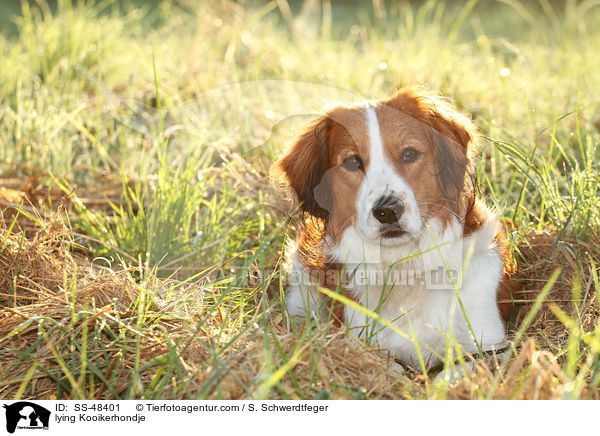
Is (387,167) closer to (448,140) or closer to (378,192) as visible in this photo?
(378,192)

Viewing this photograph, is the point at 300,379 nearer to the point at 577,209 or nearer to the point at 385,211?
the point at 385,211

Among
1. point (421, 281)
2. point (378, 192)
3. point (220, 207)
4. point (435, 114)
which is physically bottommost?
point (220, 207)

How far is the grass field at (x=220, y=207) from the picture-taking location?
1959mm

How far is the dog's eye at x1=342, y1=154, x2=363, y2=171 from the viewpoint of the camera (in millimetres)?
2369

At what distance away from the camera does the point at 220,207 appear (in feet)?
11.6

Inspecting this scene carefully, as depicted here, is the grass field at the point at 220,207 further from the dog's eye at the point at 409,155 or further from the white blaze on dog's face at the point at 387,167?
the dog's eye at the point at 409,155

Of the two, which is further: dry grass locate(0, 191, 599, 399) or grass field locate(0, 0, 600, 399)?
grass field locate(0, 0, 600, 399)

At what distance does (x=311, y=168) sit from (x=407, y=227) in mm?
586
